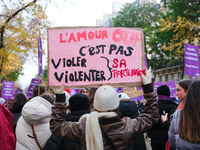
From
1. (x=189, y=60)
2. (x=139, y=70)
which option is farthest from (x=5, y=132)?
(x=189, y=60)

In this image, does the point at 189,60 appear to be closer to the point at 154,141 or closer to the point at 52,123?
the point at 154,141

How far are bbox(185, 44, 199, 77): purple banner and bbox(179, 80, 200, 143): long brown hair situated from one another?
4.72m

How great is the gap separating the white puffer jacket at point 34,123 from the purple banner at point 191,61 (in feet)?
16.2

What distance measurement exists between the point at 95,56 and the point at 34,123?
1.25 meters

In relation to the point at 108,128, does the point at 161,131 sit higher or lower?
lower

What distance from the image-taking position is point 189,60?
7035mm

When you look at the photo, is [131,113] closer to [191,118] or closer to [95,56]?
[95,56]

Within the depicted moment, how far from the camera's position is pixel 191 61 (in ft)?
23.1

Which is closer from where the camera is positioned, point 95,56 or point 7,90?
point 95,56

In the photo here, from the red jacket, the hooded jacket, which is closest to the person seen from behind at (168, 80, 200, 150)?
the hooded jacket

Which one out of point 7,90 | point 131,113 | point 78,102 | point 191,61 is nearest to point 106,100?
point 78,102

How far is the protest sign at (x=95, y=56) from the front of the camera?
9.38 ft

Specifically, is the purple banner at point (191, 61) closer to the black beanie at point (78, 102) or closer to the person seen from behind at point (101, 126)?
the black beanie at point (78, 102)

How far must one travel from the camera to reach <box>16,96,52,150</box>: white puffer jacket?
3.08 meters
